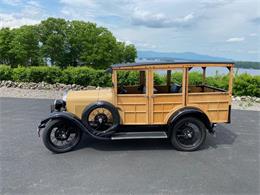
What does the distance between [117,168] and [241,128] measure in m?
4.10

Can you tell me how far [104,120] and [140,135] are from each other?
0.80m

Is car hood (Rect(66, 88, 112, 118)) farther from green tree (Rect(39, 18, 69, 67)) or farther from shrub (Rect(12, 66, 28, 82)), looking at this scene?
green tree (Rect(39, 18, 69, 67))

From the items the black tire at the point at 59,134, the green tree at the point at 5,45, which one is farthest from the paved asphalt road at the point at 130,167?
the green tree at the point at 5,45

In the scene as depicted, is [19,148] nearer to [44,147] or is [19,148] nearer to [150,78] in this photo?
[44,147]

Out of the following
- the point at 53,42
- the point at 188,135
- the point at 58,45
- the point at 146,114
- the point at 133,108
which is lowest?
the point at 188,135

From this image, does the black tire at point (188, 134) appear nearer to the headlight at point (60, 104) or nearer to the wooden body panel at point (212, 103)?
the wooden body panel at point (212, 103)

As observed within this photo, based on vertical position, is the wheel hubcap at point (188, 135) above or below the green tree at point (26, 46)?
below

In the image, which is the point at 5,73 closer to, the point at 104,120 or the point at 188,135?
the point at 104,120

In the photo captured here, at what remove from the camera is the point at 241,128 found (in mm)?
6898

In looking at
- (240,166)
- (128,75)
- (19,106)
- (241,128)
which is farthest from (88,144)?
(128,75)

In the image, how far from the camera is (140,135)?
520 centimetres

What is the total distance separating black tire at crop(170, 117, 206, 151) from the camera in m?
5.20

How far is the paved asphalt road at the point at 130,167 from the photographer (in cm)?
380

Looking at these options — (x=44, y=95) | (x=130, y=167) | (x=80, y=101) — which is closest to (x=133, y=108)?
(x=80, y=101)
